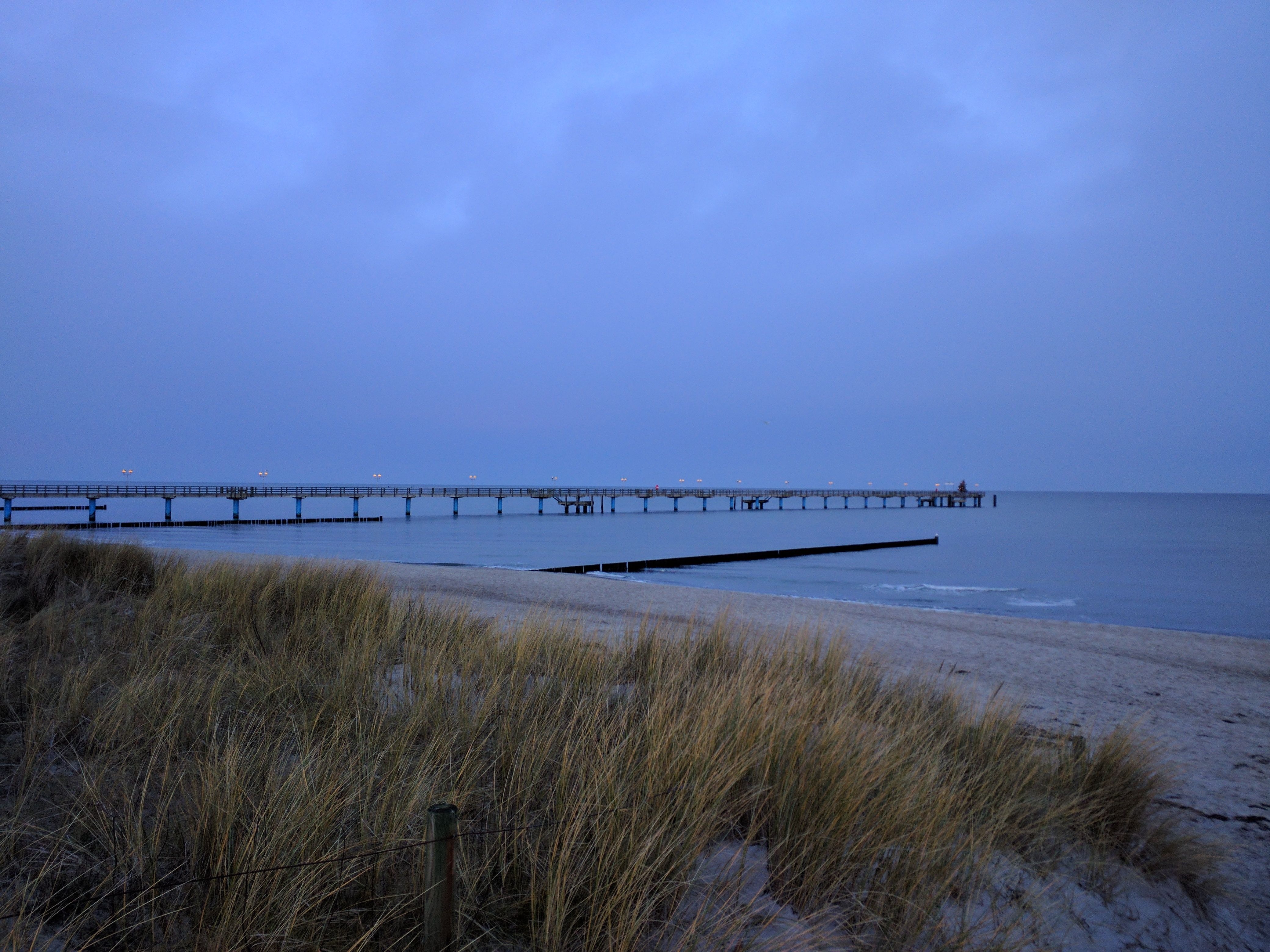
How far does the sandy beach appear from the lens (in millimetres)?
5305

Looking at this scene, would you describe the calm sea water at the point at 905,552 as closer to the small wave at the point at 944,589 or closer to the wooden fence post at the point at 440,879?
the small wave at the point at 944,589

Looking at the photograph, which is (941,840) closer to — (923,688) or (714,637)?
(923,688)

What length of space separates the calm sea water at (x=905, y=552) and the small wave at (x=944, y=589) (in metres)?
0.12


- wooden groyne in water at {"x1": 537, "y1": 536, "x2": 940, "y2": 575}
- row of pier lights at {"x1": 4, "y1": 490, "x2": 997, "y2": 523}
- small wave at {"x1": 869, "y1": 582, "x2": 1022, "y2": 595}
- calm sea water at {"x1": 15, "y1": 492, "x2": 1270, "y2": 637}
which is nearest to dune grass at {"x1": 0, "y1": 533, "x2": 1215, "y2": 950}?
calm sea water at {"x1": 15, "y1": 492, "x2": 1270, "y2": 637}

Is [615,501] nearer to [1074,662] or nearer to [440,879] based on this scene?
[1074,662]

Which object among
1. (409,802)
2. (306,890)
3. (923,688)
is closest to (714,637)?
(923,688)

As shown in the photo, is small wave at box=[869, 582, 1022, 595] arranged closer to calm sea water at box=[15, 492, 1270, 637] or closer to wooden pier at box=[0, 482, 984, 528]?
calm sea water at box=[15, 492, 1270, 637]

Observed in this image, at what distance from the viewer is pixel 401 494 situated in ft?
252

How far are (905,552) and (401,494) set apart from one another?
56081 millimetres

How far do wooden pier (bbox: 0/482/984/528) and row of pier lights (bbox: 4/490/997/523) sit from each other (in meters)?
0.18

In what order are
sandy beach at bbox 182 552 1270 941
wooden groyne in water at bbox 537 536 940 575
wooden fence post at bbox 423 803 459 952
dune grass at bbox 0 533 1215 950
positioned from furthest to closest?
wooden groyne in water at bbox 537 536 940 575 < sandy beach at bbox 182 552 1270 941 < dune grass at bbox 0 533 1215 950 < wooden fence post at bbox 423 803 459 952

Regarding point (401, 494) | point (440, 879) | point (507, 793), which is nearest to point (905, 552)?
point (507, 793)

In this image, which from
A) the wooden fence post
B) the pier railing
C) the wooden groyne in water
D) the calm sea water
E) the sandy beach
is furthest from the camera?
the pier railing

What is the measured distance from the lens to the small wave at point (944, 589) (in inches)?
928
